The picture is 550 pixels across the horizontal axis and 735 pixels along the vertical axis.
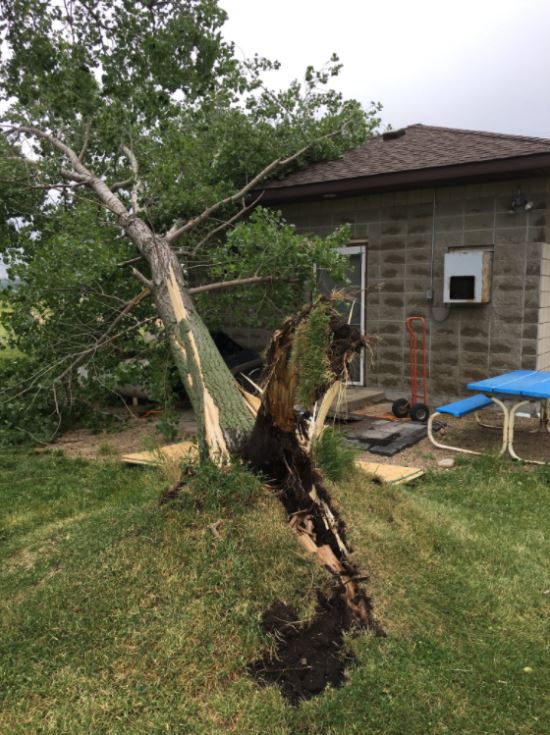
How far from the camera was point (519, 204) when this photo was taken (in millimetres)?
6824

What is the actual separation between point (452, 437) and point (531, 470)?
1310 millimetres

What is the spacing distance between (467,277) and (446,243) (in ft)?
1.96

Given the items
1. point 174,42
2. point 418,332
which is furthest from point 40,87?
point 418,332

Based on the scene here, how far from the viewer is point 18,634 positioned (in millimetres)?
2723

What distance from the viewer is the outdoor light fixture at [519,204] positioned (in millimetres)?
6754

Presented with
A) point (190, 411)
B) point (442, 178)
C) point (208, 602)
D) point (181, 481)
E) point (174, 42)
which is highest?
point (174, 42)

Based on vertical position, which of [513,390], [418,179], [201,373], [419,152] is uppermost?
[419,152]

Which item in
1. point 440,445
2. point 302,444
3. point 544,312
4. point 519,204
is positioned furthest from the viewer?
point 544,312

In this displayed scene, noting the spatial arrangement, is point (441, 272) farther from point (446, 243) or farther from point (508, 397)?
point (508, 397)

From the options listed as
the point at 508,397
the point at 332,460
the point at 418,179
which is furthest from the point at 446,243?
the point at 332,460

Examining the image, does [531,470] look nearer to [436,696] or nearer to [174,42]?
[436,696]

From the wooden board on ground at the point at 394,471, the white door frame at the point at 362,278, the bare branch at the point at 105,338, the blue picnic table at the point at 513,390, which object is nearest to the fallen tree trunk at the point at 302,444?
the wooden board on ground at the point at 394,471

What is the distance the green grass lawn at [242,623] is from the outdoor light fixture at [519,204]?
4.32 meters

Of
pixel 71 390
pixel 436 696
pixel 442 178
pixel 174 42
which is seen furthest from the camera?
pixel 174 42
